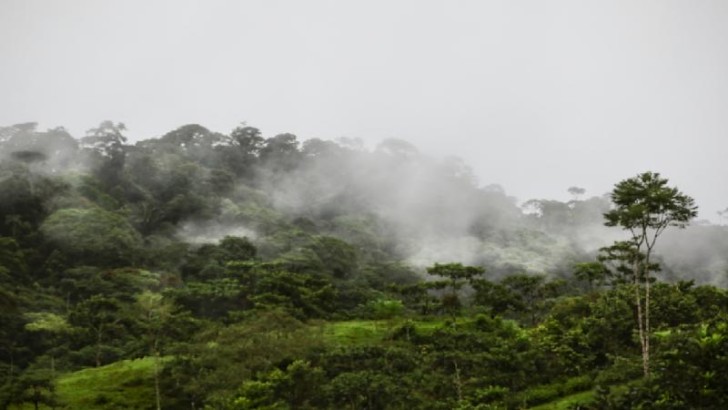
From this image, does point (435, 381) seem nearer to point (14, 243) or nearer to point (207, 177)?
point (14, 243)

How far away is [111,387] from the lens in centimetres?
3497

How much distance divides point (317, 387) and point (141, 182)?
70.8 m

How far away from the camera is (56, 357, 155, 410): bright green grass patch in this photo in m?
32.8

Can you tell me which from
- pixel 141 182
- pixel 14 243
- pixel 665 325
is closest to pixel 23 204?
pixel 14 243

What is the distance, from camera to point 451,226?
107125 mm

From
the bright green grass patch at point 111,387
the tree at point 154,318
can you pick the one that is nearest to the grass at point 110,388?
the bright green grass patch at point 111,387

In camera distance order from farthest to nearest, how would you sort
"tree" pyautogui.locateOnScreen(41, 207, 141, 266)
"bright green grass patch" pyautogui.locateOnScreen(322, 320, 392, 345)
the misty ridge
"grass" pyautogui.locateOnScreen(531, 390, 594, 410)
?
the misty ridge < "tree" pyautogui.locateOnScreen(41, 207, 141, 266) < "bright green grass patch" pyautogui.locateOnScreen(322, 320, 392, 345) < "grass" pyautogui.locateOnScreen(531, 390, 594, 410)

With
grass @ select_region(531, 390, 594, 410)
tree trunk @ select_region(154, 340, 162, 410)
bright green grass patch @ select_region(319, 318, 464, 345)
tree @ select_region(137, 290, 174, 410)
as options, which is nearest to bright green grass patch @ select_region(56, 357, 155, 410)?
tree trunk @ select_region(154, 340, 162, 410)

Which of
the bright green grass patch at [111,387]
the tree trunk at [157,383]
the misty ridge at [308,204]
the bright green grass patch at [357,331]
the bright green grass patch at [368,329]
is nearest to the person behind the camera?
the tree trunk at [157,383]

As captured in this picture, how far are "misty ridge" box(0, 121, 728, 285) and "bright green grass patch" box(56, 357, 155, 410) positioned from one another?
2865cm

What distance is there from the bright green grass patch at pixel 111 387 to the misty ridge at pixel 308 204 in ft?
94.0

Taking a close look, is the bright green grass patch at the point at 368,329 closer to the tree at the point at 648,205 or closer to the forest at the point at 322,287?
the forest at the point at 322,287

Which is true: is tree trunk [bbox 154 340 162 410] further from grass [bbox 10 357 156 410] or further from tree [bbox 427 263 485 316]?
tree [bbox 427 263 485 316]

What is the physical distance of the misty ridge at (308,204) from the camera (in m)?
75.2
